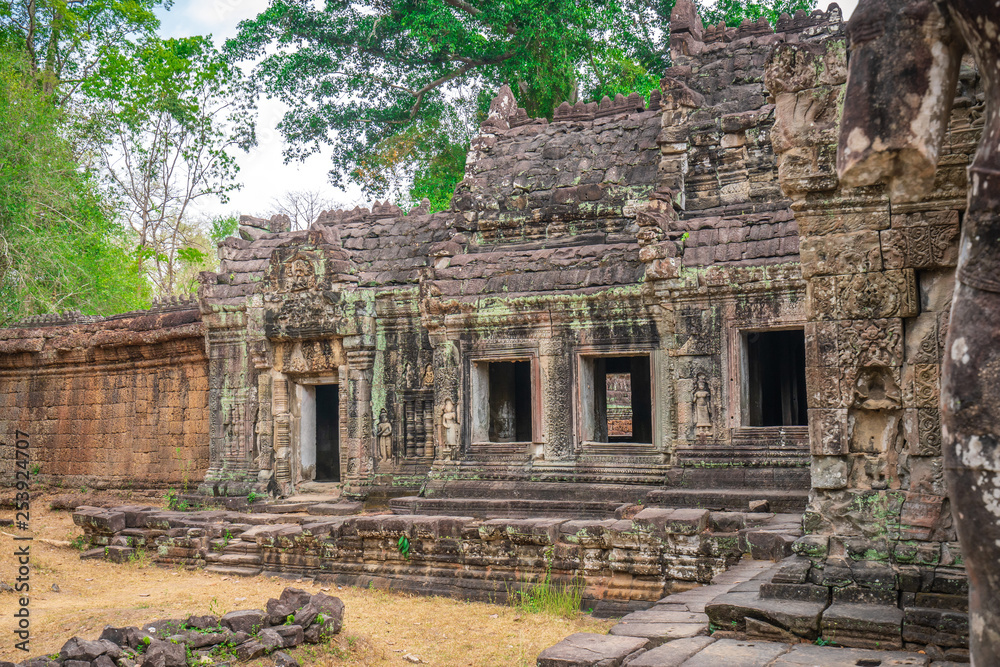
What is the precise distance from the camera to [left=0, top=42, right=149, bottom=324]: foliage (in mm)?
17562

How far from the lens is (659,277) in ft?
33.0

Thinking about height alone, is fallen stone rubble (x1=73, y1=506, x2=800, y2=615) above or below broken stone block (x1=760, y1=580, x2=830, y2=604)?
below

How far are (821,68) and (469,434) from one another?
7.14m

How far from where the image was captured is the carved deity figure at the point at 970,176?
8.59 feet

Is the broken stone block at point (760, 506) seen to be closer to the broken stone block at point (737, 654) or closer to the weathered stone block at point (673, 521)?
the weathered stone block at point (673, 521)

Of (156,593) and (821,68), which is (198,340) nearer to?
(156,593)

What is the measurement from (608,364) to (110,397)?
8497 millimetres

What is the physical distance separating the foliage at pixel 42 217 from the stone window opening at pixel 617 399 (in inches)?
434

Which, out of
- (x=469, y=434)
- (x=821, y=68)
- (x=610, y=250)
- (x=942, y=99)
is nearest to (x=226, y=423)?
(x=469, y=434)

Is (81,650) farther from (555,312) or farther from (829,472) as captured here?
(555,312)

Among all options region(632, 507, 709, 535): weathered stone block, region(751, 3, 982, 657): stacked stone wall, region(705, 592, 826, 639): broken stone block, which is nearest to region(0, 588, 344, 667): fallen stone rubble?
region(632, 507, 709, 535): weathered stone block

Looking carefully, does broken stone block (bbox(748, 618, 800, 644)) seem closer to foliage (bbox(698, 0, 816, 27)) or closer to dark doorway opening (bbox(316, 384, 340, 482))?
dark doorway opening (bbox(316, 384, 340, 482))

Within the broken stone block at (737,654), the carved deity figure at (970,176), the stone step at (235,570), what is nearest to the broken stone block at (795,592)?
the broken stone block at (737,654)

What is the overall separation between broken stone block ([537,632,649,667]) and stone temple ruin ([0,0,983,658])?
2.02 ft
